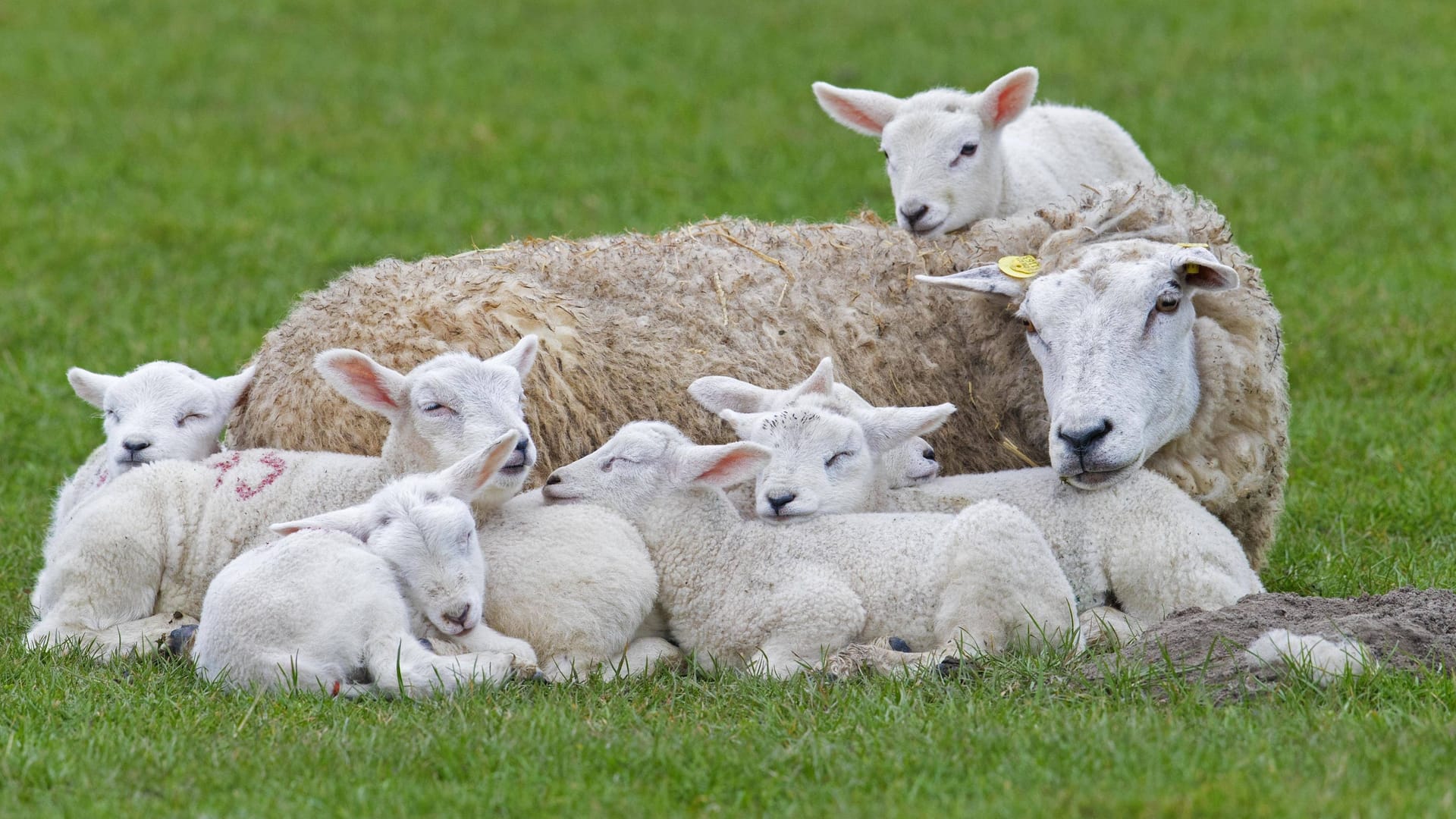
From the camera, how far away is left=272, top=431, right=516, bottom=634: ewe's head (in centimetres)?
512

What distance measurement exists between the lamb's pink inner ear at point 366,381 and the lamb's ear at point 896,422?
1.53m

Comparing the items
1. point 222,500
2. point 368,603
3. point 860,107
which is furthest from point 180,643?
point 860,107

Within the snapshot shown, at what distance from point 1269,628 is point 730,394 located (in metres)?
1.98

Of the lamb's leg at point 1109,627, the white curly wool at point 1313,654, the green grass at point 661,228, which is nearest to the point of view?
the green grass at point 661,228

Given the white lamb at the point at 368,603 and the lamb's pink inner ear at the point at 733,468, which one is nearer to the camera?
the white lamb at the point at 368,603

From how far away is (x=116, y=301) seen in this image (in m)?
11.7

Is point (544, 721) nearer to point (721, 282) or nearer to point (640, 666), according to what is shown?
point (640, 666)

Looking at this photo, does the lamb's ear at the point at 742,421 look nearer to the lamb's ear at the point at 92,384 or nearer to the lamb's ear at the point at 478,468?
the lamb's ear at the point at 478,468

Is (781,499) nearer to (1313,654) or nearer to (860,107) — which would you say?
(1313,654)

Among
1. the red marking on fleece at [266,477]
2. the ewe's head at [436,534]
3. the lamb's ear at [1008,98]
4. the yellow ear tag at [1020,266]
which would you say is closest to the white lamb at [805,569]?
the ewe's head at [436,534]

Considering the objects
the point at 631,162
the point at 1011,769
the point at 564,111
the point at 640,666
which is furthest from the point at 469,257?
the point at 564,111

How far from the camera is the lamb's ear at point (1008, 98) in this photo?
7832 millimetres

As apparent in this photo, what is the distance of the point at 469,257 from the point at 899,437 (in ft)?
6.15

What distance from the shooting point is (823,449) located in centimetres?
578
